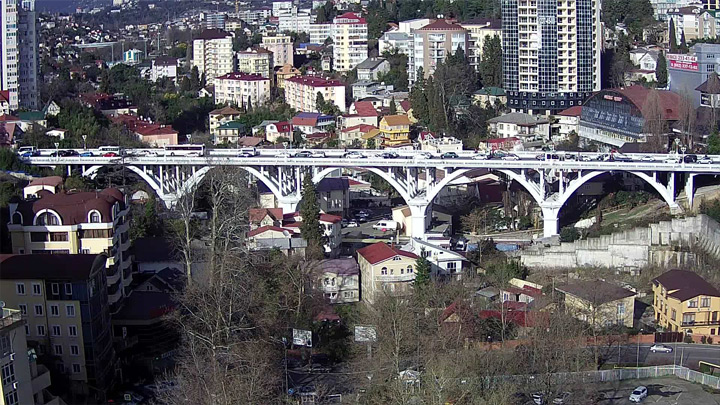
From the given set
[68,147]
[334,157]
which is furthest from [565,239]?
[68,147]

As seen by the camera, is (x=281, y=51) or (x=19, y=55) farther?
(x=281, y=51)

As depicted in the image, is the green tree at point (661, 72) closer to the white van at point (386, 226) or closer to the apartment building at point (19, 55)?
the white van at point (386, 226)

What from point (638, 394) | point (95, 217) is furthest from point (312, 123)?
point (638, 394)

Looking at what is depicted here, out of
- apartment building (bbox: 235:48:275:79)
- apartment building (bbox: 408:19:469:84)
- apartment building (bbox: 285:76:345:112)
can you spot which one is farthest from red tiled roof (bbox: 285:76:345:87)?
apartment building (bbox: 235:48:275:79)

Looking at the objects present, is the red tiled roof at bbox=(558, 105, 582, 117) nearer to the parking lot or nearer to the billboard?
the billboard

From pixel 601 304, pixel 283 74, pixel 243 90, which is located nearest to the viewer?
pixel 601 304

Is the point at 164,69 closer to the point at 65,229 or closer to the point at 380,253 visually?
the point at 380,253

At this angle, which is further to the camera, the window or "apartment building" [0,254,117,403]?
"apartment building" [0,254,117,403]
